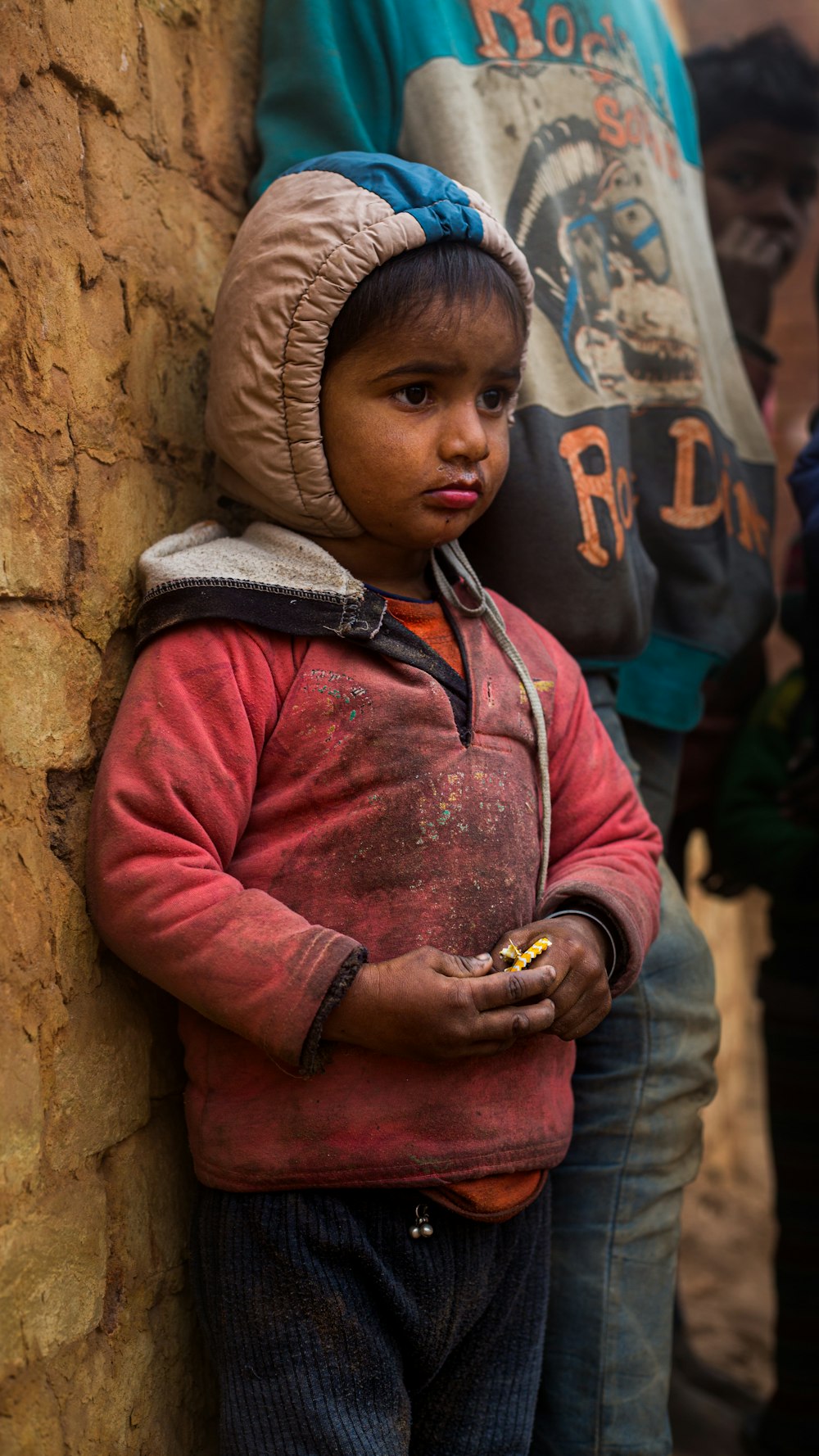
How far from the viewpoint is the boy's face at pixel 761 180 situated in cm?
310

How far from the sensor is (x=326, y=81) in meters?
1.73

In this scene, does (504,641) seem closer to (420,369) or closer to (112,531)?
(420,369)

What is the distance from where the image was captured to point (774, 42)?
10.8 feet

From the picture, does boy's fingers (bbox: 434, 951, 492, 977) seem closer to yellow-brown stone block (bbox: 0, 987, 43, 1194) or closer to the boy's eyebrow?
yellow-brown stone block (bbox: 0, 987, 43, 1194)

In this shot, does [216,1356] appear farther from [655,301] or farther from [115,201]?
[655,301]

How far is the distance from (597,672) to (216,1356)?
103 centimetres

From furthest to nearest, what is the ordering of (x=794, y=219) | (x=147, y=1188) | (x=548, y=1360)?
(x=794, y=219)
(x=548, y=1360)
(x=147, y=1188)

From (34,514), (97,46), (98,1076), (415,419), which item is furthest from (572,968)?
(97,46)

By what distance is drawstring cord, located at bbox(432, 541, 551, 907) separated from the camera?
1.52 metres

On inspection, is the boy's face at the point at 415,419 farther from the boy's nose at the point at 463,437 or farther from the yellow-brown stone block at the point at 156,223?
the yellow-brown stone block at the point at 156,223

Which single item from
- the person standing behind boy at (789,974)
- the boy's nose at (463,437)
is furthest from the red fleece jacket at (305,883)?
the person standing behind boy at (789,974)

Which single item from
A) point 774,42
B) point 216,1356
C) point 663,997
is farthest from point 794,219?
point 216,1356

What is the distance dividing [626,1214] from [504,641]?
2.59 feet

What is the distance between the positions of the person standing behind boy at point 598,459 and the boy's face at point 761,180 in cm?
113
